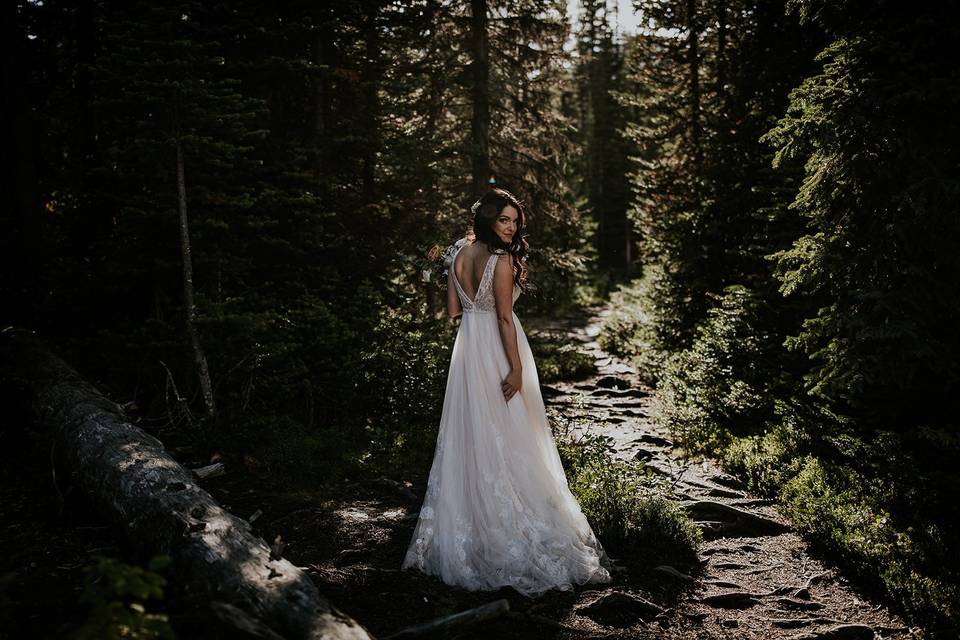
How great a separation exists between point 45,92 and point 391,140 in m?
6.50

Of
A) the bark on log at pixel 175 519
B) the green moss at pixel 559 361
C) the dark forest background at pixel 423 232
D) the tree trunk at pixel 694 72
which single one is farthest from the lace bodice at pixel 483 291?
the tree trunk at pixel 694 72

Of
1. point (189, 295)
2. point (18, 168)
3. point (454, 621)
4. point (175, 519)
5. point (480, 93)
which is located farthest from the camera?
point (480, 93)

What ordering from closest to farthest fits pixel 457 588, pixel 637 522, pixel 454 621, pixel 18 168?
pixel 454 621, pixel 457 588, pixel 637 522, pixel 18 168

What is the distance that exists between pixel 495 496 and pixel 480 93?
1200 cm

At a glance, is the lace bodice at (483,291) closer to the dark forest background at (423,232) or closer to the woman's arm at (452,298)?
the woman's arm at (452,298)

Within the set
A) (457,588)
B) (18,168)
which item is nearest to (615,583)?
(457,588)

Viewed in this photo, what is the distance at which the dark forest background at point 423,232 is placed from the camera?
6.02 meters

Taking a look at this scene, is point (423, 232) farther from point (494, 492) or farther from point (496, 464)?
point (494, 492)

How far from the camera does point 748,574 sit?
5.36 m

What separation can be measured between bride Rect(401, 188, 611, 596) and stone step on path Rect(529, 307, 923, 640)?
632mm

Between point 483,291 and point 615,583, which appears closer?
point 615,583

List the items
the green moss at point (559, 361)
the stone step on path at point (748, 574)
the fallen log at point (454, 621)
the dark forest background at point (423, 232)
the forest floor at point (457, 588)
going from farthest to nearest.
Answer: the green moss at point (559, 361)
the dark forest background at point (423, 232)
the stone step on path at point (748, 574)
the forest floor at point (457, 588)
the fallen log at point (454, 621)

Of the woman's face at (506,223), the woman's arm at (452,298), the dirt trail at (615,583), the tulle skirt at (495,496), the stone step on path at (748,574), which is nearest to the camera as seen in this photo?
the dirt trail at (615,583)

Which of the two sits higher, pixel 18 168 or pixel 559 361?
pixel 18 168
